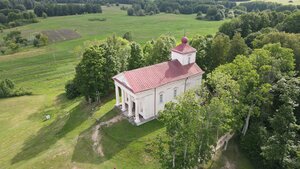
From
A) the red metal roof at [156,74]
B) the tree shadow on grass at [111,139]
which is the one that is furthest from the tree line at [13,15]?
the tree shadow on grass at [111,139]

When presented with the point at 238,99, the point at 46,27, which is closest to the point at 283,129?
the point at 238,99

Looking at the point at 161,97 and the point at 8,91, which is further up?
the point at 161,97

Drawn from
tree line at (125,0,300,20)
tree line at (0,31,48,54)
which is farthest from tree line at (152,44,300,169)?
tree line at (125,0,300,20)

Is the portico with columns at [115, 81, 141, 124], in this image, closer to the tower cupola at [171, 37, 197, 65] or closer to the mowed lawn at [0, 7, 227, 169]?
the mowed lawn at [0, 7, 227, 169]

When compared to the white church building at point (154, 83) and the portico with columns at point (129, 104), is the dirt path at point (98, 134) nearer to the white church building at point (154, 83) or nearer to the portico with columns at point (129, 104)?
the portico with columns at point (129, 104)

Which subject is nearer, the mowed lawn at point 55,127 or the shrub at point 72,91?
the mowed lawn at point 55,127

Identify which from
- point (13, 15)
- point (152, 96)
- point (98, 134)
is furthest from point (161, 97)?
point (13, 15)

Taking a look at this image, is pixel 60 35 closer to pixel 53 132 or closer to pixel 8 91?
pixel 8 91
